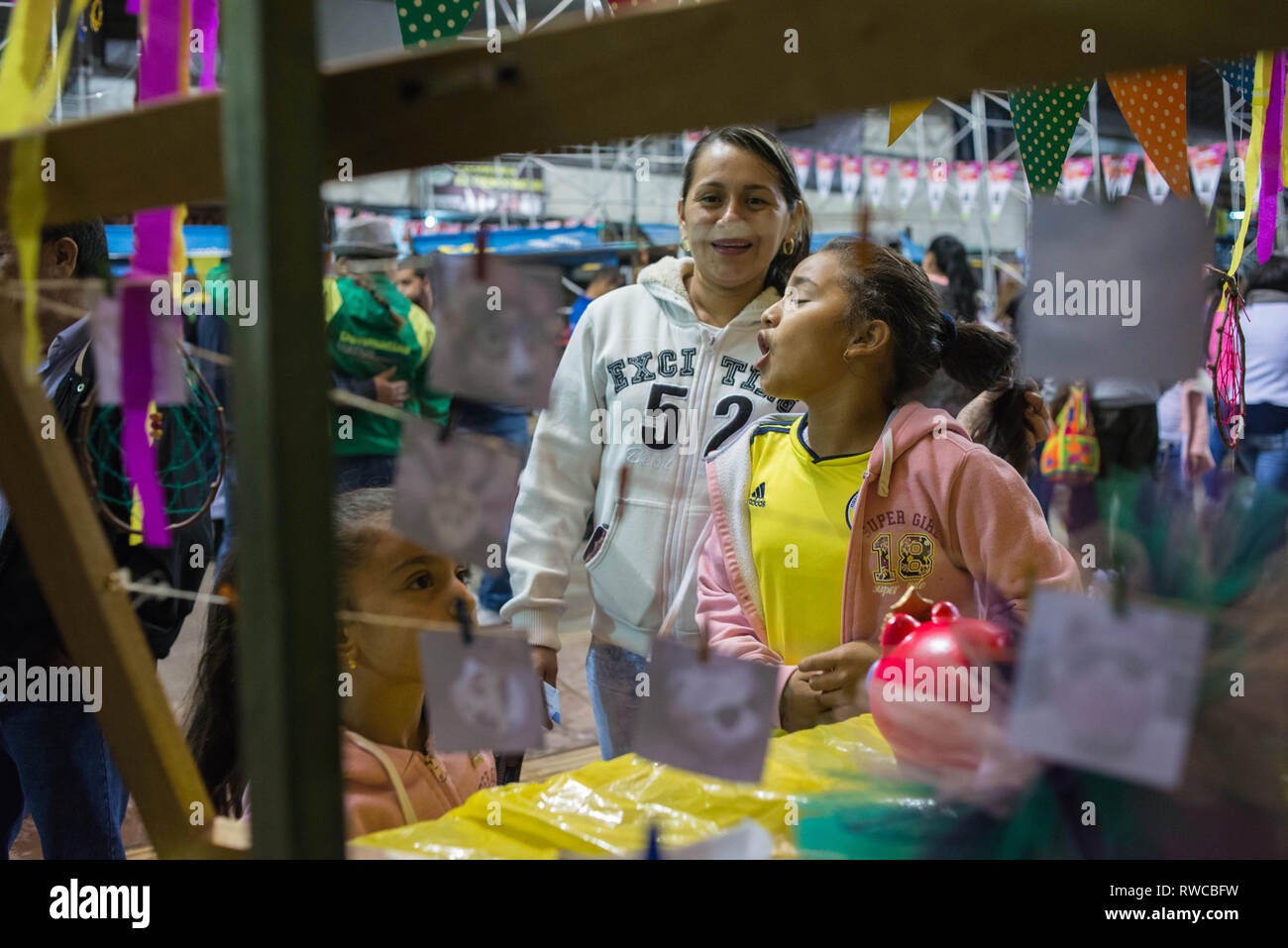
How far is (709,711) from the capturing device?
2.72ft

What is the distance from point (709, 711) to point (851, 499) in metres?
0.65

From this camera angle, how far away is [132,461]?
1.15 metres

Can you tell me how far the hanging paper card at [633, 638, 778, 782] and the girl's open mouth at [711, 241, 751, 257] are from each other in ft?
2.98

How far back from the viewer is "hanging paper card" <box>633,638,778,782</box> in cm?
82

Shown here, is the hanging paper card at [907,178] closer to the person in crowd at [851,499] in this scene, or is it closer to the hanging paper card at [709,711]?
the person in crowd at [851,499]

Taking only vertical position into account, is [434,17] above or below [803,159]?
below

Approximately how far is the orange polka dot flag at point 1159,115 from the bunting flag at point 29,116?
1171 mm

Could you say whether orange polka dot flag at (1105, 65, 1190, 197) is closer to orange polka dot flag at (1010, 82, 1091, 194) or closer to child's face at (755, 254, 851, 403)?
orange polka dot flag at (1010, 82, 1091, 194)

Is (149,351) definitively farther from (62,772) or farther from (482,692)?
(62,772)

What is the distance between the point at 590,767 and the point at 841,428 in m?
0.56

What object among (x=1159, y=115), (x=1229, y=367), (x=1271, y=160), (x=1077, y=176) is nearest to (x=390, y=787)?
(x=1159, y=115)

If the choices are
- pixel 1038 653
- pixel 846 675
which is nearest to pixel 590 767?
pixel 846 675

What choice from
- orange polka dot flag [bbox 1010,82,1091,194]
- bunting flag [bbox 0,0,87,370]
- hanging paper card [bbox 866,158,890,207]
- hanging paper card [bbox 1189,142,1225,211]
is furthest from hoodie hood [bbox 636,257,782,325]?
hanging paper card [bbox 866,158,890,207]
